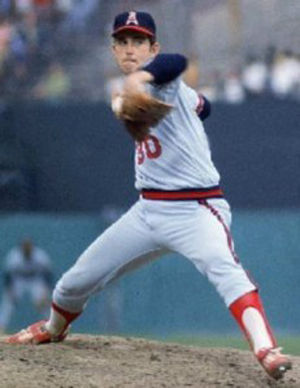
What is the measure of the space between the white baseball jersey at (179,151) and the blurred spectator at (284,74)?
7.57 m

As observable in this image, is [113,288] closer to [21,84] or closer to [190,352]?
[21,84]

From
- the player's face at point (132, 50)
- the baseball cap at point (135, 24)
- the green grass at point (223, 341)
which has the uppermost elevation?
the baseball cap at point (135, 24)

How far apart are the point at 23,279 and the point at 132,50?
317 inches

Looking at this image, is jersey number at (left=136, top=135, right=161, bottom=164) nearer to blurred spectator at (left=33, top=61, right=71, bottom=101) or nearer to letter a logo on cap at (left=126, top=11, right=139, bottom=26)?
letter a logo on cap at (left=126, top=11, right=139, bottom=26)

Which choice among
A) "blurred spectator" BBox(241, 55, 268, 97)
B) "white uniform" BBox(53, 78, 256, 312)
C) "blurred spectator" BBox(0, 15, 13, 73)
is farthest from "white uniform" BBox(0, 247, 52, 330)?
"white uniform" BBox(53, 78, 256, 312)

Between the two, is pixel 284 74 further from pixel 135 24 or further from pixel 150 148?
pixel 150 148

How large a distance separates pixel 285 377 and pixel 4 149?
7.78 m

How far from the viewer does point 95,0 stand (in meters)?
13.3

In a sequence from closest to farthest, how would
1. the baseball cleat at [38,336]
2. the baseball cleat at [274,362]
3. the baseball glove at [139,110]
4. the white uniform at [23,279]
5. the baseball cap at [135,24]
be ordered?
1. the baseball glove at [139,110]
2. the baseball cleat at [274,362]
3. the baseball cap at [135,24]
4. the baseball cleat at [38,336]
5. the white uniform at [23,279]

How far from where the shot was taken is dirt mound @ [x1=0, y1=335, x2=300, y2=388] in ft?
18.1

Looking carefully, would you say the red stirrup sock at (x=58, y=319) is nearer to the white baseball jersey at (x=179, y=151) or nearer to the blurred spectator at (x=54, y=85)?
the white baseball jersey at (x=179, y=151)

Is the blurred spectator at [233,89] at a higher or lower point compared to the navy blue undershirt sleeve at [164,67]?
lower

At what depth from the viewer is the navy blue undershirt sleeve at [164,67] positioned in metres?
5.29

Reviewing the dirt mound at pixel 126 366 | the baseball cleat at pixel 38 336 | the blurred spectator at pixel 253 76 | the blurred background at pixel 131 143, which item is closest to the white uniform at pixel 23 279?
the blurred background at pixel 131 143
